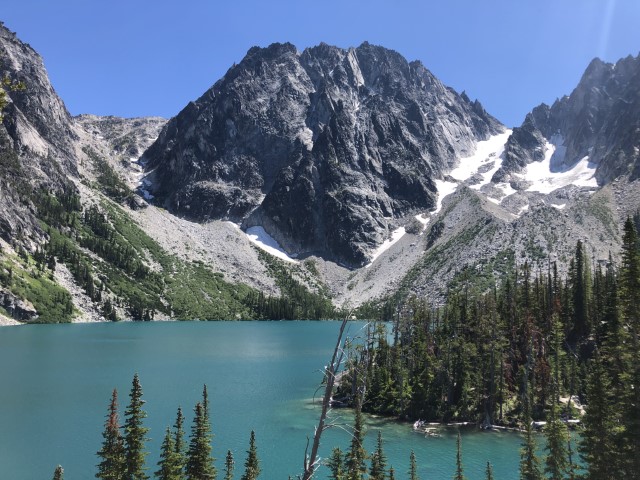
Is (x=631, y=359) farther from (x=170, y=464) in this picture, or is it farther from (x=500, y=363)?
(x=500, y=363)

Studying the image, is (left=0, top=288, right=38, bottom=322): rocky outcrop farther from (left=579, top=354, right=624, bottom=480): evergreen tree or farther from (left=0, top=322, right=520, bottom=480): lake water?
(left=579, top=354, right=624, bottom=480): evergreen tree

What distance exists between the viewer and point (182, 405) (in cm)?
7544

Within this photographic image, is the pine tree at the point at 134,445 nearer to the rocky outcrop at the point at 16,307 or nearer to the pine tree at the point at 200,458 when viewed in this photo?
the pine tree at the point at 200,458

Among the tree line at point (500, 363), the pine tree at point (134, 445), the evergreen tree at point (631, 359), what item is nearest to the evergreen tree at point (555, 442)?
the evergreen tree at point (631, 359)

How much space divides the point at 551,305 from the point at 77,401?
3485 inches

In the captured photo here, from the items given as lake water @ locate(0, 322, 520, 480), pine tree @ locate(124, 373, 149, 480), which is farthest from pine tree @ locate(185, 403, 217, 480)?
lake water @ locate(0, 322, 520, 480)

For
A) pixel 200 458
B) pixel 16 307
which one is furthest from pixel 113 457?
pixel 16 307

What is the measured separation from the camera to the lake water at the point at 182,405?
2147 inches

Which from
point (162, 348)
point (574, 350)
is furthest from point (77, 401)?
point (574, 350)

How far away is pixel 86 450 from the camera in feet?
182

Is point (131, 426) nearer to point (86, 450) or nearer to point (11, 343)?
point (86, 450)

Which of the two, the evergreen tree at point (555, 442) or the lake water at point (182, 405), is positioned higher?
the evergreen tree at point (555, 442)

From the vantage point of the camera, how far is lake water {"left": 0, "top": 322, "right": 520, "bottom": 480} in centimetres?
5453

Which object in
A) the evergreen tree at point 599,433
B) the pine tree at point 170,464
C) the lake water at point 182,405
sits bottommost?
the lake water at point 182,405
